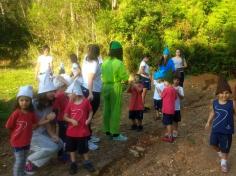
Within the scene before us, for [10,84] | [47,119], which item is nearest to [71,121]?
[47,119]

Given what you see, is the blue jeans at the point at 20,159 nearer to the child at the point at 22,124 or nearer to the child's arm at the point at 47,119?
the child at the point at 22,124

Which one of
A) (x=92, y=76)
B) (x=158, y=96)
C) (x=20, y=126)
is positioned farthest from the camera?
(x=158, y=96)

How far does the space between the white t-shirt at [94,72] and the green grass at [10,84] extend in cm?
364

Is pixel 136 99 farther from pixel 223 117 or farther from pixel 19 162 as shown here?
pixel 19 162

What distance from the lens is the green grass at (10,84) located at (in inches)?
480

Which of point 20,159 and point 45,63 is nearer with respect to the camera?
point 20,159

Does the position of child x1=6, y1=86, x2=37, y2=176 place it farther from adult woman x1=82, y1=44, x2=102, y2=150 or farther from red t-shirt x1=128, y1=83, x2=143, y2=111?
red t-shirt x1=128, y1=83, x2=143, y2=111

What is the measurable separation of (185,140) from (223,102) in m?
1.88

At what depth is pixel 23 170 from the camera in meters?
6.80

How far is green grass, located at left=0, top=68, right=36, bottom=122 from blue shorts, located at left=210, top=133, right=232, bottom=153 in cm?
572

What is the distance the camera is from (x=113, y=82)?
851 centimetres

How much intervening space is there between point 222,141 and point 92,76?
100 inches

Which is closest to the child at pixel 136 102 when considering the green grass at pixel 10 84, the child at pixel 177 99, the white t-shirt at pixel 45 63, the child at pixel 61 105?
the child at pixel 177 99

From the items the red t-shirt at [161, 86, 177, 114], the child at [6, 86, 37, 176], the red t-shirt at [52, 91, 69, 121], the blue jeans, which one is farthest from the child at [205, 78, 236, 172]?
the blue jeans
